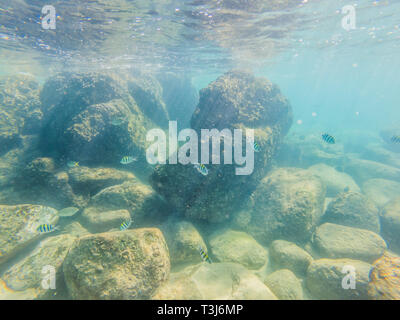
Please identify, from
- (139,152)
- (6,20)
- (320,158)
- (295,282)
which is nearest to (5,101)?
(6,20)

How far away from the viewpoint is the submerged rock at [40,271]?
4.27 m

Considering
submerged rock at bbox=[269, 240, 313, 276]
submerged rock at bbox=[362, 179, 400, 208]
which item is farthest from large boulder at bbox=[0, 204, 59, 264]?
submerged rock at bbox=[362, 179, 400, 208]

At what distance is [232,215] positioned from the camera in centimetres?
739

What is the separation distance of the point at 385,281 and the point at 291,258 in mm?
2050

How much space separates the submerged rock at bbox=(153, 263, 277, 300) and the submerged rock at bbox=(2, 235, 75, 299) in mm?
2548

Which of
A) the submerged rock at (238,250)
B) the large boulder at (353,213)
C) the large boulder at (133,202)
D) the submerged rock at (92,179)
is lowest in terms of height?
the submerged rock at (238,250)

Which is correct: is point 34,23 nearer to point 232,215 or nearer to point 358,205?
point 232,215

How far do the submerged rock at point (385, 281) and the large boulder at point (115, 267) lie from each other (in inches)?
179

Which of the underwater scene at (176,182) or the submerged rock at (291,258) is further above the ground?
the underwater scene at (176,182)

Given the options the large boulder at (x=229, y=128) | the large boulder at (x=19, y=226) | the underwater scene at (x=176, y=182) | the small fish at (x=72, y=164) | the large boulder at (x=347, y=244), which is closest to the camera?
the underwater scene at (x=176, y=182)

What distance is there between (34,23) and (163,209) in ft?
42.2

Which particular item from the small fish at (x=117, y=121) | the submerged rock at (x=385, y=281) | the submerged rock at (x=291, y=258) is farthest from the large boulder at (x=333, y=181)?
the small fish at (x=117, y=121)

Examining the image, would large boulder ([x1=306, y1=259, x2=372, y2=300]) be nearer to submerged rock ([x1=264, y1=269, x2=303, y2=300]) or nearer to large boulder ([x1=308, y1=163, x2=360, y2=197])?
submerged rock ([x1=264, y1=269, x2=303, y2=300])

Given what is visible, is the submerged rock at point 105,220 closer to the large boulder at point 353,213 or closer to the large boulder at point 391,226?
the large boulder at point 353,213
